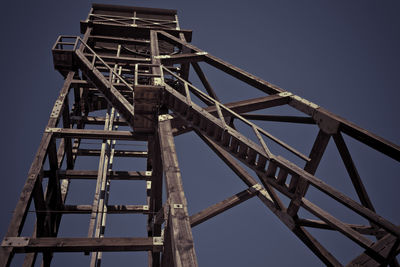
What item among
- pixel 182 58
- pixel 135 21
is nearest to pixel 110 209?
pixel 182 58

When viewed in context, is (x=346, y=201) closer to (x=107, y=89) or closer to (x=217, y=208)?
(x=217, y=208)

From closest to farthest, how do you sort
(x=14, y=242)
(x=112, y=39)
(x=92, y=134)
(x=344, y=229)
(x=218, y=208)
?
(x=344, y=229) → (x=14, y=242) → (x=218, y=208) → (x=92, y=134) → (x=112, y=39)

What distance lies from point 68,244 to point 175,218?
2473mm

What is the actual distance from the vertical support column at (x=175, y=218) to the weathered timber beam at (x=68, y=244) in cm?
103

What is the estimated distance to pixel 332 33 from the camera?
113500 millimetres

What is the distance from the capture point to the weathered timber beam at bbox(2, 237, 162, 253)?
6207 millimetres

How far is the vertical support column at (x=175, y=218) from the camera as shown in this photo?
443cm

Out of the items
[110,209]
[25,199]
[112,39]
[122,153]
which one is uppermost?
[112,39]

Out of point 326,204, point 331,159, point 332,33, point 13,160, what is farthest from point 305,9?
point 13,160

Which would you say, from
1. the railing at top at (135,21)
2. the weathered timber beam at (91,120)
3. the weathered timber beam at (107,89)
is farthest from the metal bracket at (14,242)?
the railing at top at (135,21)

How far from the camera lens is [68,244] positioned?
248 inches

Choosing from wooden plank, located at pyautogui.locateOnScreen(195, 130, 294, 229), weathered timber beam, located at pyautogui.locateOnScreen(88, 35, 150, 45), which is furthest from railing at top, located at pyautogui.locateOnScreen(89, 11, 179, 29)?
wooden plank, located at pyautogui.locateOnScreen(195, 130, 294, 229)

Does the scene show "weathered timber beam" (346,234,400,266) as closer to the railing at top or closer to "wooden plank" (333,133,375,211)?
"wooden plank" (333,133,375,211)

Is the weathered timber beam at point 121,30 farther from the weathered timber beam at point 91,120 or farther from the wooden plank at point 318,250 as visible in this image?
the wooden plank at point 318,250
